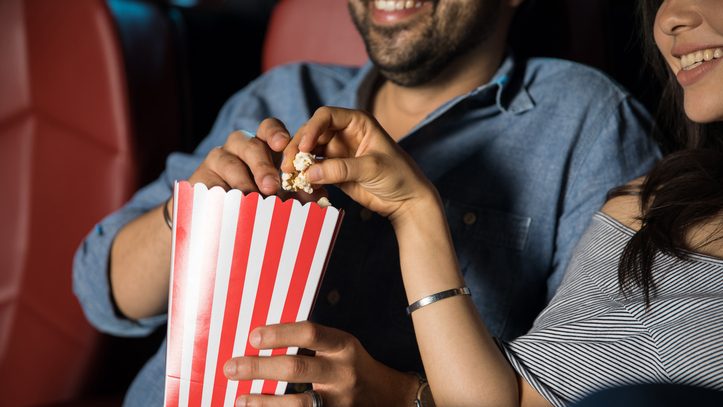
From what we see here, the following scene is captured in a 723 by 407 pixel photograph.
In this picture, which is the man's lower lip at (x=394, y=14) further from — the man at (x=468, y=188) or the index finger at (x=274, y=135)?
the index finger at (x=274, y=135)

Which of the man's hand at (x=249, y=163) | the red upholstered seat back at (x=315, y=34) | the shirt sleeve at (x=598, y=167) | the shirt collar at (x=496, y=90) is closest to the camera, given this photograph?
the man's hand at (x=249, y=163)

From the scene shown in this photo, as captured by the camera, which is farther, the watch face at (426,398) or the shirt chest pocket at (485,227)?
the shirt chest pocket at (485,227)

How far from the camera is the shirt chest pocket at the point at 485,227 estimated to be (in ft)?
4.13

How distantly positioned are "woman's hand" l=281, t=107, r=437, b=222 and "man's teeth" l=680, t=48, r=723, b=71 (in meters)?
0.39

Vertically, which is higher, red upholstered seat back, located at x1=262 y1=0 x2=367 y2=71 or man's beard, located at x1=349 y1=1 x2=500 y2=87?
man's beard, located at x1=349 y1=1 x2=500 y2=87

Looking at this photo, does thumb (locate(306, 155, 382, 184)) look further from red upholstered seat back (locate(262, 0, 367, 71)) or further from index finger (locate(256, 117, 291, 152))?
red upholstered seat back (locate(262, 0, 367, 71))

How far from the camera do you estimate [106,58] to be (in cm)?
160

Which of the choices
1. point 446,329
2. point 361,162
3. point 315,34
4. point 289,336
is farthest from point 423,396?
point 315,34

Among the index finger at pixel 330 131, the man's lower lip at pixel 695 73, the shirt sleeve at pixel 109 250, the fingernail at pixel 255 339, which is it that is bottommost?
the shirt sleeve at pixel 109 250

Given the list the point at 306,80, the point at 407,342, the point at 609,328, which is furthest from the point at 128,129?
the point at 609,328

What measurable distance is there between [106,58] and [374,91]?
0.58 m

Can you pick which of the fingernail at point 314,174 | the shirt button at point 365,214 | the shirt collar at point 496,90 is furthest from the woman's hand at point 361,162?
the shirt collar at point 496,90

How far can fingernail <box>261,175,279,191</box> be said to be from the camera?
93 cm

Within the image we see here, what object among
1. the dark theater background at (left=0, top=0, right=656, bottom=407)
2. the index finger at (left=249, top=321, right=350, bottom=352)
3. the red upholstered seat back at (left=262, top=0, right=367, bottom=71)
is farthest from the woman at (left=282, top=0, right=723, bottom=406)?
the red upholstered seat back at (left=262, top=0, right=367, bottom=71)
